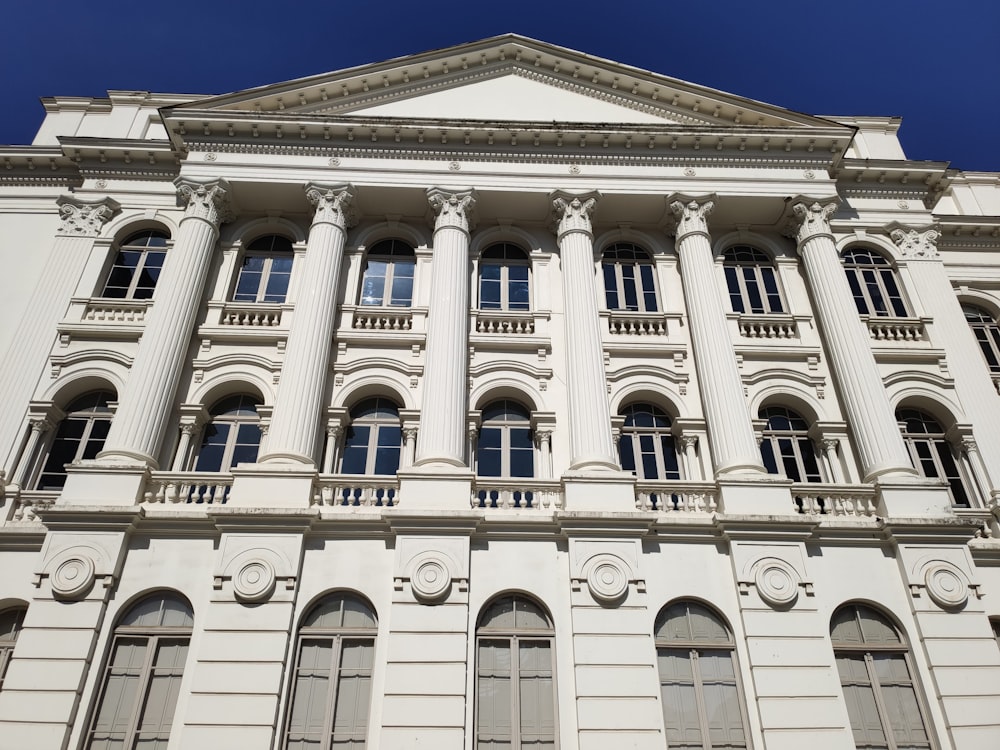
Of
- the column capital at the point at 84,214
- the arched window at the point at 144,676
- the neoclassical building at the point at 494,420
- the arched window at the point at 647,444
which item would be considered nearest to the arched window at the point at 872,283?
the neoclassical building at the point at 494,420

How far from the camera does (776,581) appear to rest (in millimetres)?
13211

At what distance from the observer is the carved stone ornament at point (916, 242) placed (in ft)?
64.2

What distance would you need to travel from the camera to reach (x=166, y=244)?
62.6 feet

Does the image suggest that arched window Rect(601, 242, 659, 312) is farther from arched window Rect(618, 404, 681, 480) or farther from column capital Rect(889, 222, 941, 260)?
column capital Rect(889, 222, 941, 260)

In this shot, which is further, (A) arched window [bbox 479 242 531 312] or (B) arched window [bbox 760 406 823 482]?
(A) arched window [bbox 479 242 531 312]

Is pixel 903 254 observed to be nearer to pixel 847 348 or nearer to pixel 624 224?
pixel 847 348

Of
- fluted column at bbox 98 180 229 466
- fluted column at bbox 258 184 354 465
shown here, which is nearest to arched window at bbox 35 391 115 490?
fluted column at bbox 98 180 229 466

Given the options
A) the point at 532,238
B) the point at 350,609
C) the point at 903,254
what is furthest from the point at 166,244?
the point at 903,254

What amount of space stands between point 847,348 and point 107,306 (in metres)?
16.8

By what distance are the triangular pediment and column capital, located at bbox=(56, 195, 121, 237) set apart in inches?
139

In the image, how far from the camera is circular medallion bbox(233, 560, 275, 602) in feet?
41.5

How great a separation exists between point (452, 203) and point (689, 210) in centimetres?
588

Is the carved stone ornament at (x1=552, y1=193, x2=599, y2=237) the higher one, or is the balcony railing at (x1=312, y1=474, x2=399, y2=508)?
the carved stone ornament at (x1=552, y1=193, x2=599, y2=237)

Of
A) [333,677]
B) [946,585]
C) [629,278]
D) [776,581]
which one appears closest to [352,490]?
[333,677]
